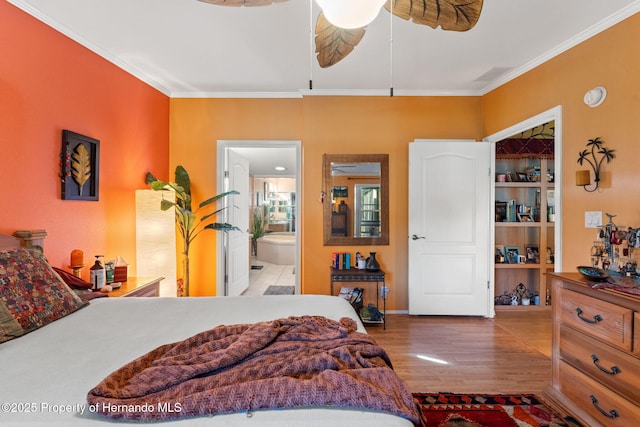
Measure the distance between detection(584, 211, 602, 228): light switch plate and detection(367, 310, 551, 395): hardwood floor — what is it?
1180 millimetres

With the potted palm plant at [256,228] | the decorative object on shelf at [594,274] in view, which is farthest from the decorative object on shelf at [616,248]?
the potted palm plant at [256,228]

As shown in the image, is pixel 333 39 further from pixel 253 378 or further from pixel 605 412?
pixel 605 412

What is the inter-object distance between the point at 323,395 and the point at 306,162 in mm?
2931

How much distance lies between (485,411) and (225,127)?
3.61 meters

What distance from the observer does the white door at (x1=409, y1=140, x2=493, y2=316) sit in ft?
11.2

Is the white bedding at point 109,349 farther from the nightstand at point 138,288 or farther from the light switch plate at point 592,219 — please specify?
the light switch plate at point 592,219

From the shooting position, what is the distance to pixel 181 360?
3.28 ft

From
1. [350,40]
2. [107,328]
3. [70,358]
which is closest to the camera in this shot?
[70,358]

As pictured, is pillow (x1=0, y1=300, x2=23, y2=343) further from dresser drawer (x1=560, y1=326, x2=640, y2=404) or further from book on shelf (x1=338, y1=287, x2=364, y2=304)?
dresser drawer (x1=560, y1=326, x2=640, y2=404)

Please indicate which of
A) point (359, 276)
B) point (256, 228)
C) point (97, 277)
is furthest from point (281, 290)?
point (256, 228)

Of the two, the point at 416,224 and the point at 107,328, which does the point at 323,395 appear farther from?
the point at 416,224

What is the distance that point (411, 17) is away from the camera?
141 cm

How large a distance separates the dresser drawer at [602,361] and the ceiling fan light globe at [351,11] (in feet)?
6.60

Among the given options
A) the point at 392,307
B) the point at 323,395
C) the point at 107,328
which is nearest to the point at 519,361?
the point at 392,307
